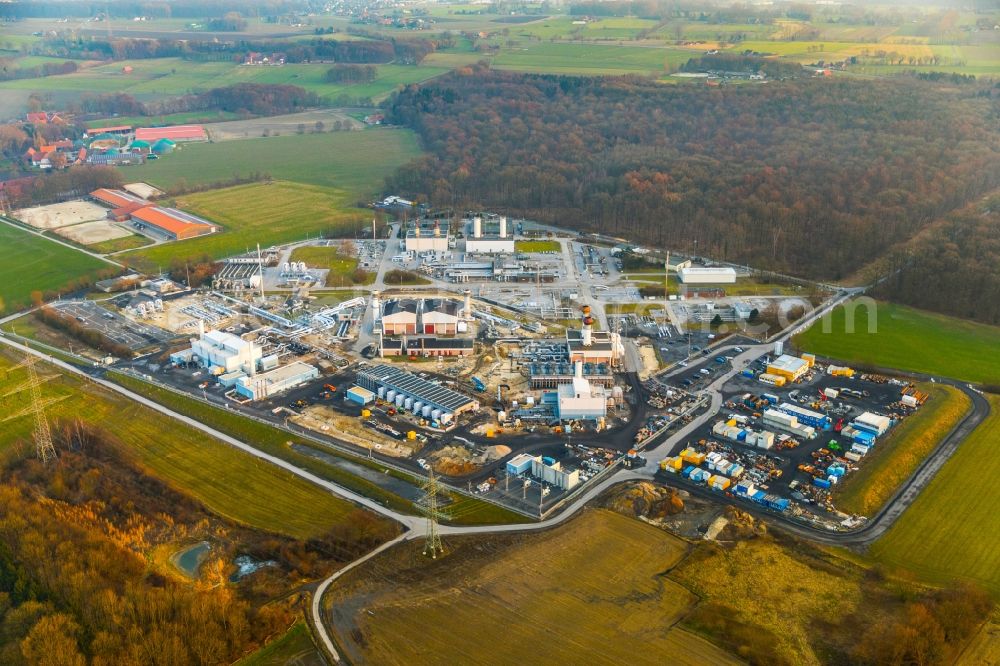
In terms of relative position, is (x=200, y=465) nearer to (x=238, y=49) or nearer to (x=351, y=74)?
(x=351, y=74)

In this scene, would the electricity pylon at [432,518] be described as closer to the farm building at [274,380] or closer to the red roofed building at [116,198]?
the farm building at [274,380]

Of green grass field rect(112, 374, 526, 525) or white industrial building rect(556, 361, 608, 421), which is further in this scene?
white industrial building rect(556, 361, 608, 421)

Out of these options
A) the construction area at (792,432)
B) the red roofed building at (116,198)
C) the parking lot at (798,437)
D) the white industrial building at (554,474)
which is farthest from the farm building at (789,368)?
the red roofed building at (116,198)

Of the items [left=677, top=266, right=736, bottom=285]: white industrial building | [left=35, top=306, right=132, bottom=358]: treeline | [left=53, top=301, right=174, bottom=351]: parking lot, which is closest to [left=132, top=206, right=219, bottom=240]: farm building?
[left=53, top=301, right=174, bottom=351]: parking lot

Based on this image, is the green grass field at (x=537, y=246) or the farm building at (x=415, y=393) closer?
the farm building at (x=415, y=393)

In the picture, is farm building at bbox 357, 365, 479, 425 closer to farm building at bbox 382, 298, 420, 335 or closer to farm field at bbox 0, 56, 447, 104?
farm building at bbox 382, 298, 420, 335
